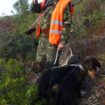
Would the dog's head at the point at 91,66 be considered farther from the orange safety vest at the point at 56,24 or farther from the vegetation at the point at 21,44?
the vegetation at the point at 21,44

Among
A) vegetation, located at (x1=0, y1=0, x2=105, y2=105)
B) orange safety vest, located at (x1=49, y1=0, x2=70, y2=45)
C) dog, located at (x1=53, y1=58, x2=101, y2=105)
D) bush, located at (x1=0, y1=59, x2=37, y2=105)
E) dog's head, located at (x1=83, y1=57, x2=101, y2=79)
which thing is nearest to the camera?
dog, located at (x1=53, y1=58, x2=101, y2=105)

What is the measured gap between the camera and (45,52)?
10.1 metres

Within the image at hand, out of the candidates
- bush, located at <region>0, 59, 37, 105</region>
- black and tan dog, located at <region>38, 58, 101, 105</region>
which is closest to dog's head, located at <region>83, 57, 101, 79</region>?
black and tan dog, located at <region>38, 58, 101, 105</region>

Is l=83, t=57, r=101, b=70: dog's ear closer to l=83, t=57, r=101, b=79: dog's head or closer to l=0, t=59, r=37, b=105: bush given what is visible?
l=83, t=57, r=101, b=79: dog's head

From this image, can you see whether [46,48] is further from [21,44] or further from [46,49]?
[21,44]

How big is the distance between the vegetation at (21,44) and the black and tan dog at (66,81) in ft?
0.86

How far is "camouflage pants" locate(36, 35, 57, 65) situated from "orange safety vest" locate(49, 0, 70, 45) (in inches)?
12.3

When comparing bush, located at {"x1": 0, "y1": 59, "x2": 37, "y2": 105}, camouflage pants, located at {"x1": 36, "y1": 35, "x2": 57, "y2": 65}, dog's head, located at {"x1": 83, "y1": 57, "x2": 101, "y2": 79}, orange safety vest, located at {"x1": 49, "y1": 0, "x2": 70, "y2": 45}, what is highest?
orange safety vest, located at {"x1": 49, "y1": 0, "x2": 70, "y2": 45}

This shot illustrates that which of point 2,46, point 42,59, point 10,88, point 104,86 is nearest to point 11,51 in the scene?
point 2,46

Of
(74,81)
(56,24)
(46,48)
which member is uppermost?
(56,24)

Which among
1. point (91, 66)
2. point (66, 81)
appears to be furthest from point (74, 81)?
point (91, 66)

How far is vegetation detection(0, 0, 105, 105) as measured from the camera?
900 cm

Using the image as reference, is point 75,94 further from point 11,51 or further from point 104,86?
point 11,51

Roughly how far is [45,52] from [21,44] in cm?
146
